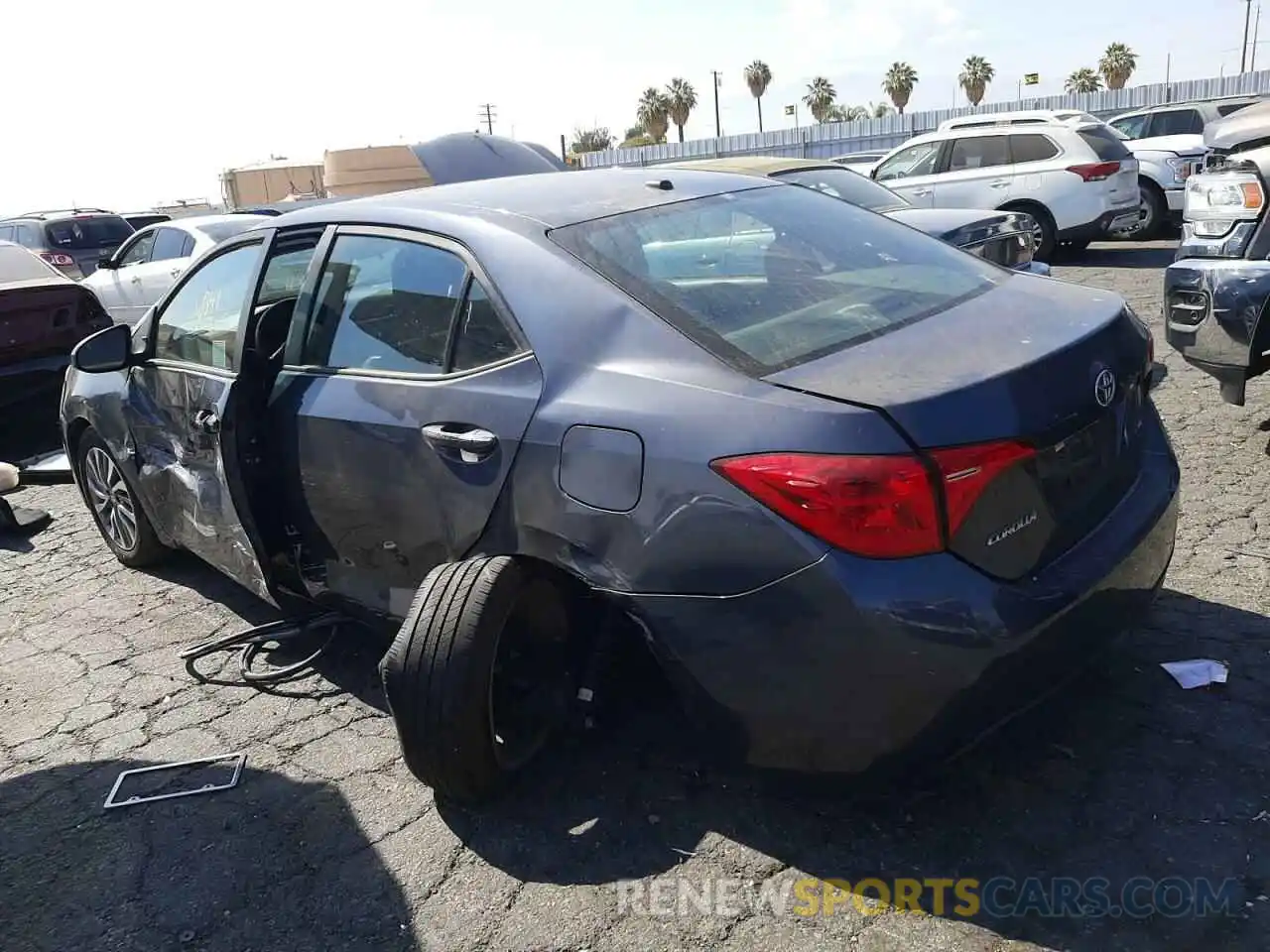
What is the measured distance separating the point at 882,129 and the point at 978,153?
24467 millimetres

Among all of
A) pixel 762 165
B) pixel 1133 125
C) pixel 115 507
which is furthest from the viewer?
pixel 1133 125

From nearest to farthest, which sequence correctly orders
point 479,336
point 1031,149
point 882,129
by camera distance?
point 479,336, point 1031,149, point 882,129

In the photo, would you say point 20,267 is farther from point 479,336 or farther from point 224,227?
point 479,336

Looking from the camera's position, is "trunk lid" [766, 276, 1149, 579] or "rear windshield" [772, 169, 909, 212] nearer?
"trunk lid" [766, 276, 1149, 579]

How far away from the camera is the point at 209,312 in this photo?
392 cm

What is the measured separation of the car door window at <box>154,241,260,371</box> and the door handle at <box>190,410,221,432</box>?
180 mm

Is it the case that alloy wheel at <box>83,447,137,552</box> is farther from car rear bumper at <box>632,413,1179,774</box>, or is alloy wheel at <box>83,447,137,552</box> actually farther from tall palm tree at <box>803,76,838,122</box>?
tall palm tree at <box>803,76,838,122</box>

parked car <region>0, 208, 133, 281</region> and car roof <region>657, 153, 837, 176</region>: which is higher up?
car roof <region>657, 153, 837, 176</region>

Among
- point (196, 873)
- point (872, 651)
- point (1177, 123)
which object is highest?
point (1177, 123)

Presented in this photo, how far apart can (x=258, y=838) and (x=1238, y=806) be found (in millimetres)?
2511

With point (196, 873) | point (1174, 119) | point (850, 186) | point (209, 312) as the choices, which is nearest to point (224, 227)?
point (850, 186)

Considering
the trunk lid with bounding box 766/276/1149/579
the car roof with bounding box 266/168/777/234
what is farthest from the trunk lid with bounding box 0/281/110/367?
the trunk lid with bounding box 766/276/1149/579

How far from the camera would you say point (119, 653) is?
4.05m

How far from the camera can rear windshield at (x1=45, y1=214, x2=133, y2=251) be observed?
53.6 ft
